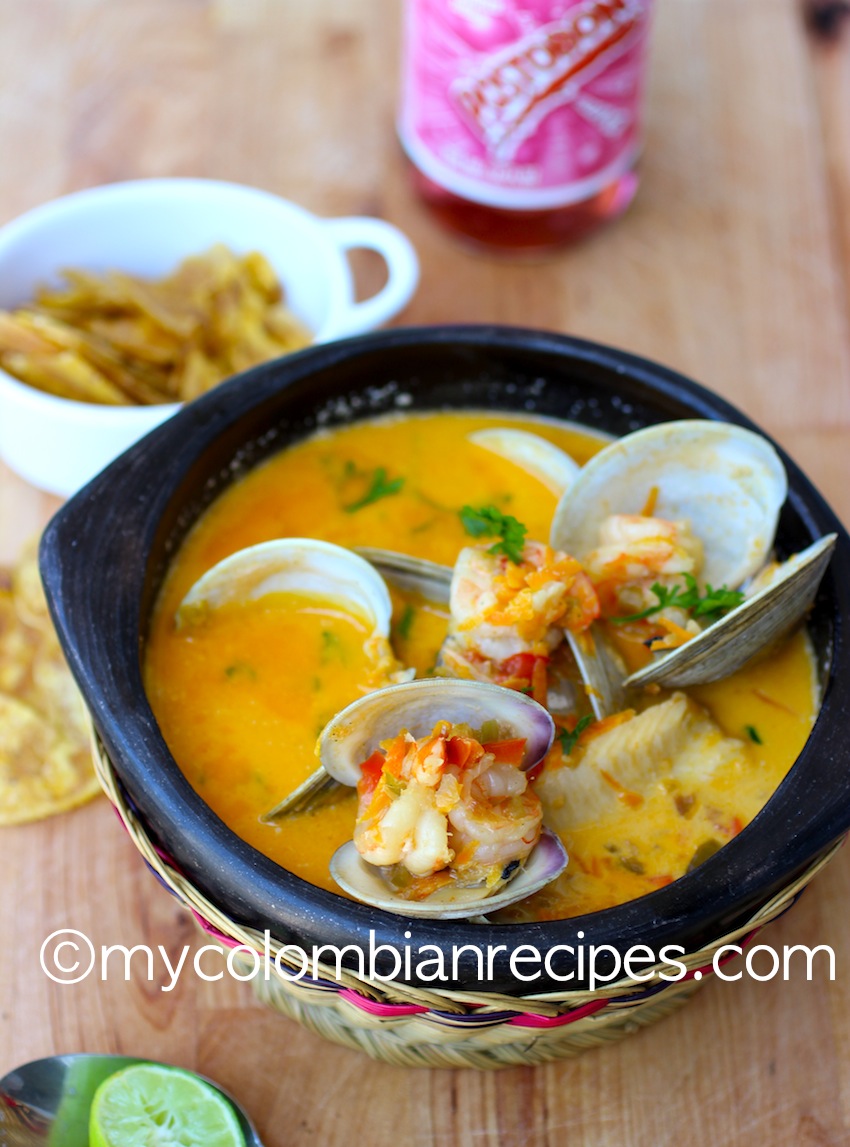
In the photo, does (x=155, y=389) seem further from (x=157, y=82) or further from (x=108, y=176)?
(x=157, y=82)

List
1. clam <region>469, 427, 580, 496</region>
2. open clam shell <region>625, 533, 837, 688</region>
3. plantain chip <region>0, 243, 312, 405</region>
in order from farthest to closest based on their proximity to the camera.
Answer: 1. plantain chip <region>0, 243, 312, 405</region>
2. clam <region>469, 427, 580, 496</region>
3. open clam shell <region>625, 533, 837, 688</region>

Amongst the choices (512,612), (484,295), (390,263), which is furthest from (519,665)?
(484,295)

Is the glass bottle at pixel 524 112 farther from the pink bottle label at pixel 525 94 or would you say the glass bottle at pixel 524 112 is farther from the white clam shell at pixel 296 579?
the white clam shell at pixel 296 579

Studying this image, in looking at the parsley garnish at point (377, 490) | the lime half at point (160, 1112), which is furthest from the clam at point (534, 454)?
the lime half at point (160, 1112)

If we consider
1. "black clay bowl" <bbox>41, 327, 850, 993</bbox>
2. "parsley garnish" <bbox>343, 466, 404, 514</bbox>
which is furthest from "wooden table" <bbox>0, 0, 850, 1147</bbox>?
"parsley garnish" <bbox>343, 466, 404, 514</bbox>

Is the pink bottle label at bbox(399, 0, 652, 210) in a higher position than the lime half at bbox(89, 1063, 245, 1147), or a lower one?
higher

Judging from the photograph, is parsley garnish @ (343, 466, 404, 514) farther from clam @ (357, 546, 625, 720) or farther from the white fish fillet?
the white fish fillet

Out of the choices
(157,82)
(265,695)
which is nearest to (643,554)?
(265,695)

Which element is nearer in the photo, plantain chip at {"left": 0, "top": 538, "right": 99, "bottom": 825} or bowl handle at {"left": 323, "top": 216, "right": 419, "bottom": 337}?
plantain chip at {"left": 0, "top": 538, "right": 99, "bottom": 825}
